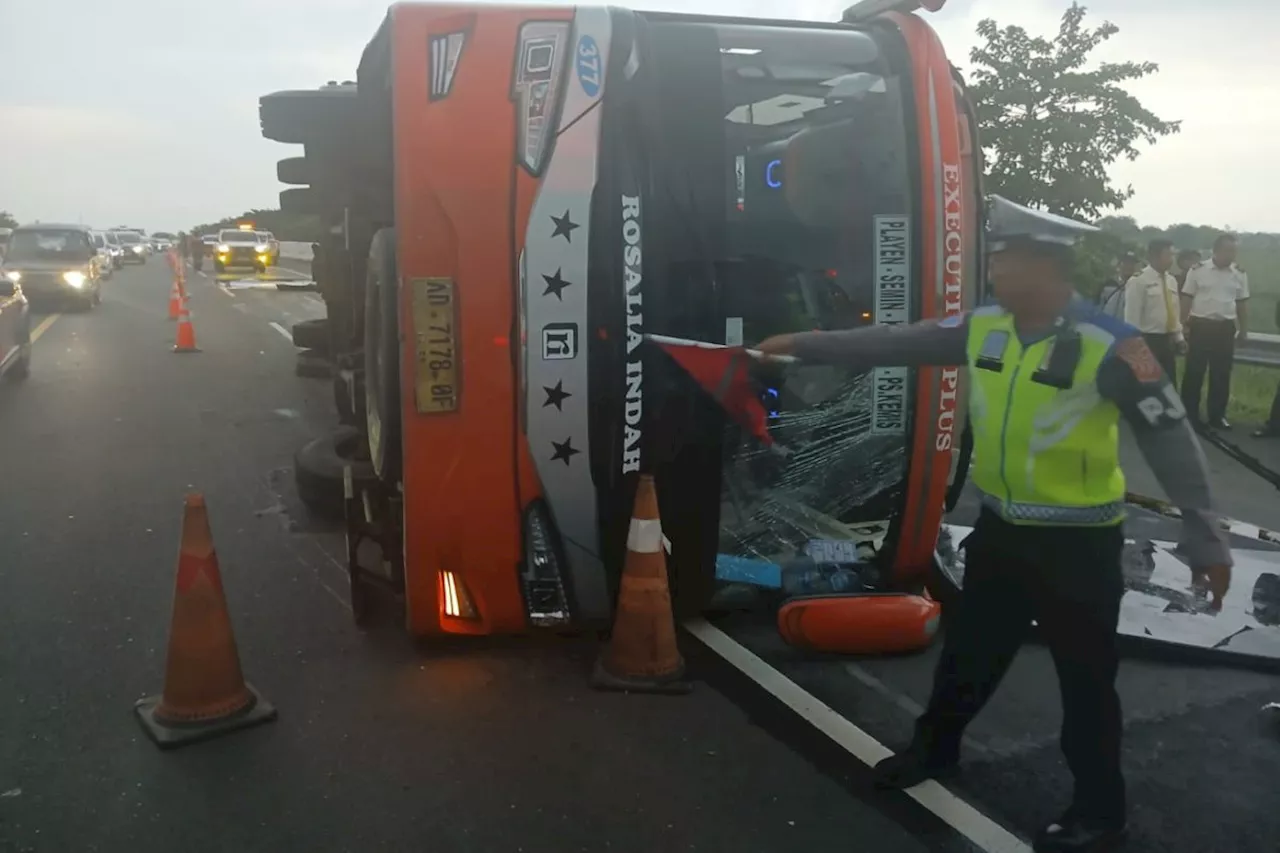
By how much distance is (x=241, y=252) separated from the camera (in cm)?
4012

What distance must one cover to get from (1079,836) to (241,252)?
40.9m

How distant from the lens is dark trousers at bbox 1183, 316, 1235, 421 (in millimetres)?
10008

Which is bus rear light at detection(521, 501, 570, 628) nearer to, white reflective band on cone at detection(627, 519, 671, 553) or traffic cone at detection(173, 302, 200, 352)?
white reflective band on cone at detection(627, 519, 671, 553)

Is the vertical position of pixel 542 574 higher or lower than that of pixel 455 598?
higher

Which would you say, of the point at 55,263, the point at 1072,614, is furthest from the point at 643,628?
→ the point at 55,263

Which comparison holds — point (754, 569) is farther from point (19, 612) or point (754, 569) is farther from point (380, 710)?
point (19, 612)

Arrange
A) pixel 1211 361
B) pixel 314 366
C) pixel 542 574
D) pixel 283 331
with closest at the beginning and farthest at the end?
pixel 542 574
pixel 314 366
pixel 1211 361
pixel 283 331

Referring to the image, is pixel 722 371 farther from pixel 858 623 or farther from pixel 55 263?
pixel 55 263

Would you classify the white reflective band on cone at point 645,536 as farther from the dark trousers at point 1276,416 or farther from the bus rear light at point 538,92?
the dark trousers at point 1276,416

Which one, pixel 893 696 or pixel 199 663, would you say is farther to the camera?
pixel 893 696

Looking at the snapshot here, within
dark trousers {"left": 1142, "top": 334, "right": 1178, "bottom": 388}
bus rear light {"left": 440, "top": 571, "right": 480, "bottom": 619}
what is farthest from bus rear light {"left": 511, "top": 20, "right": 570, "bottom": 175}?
dark trousers {"left": 1142, "top": 334, "right": 1178, "bottom": 388}

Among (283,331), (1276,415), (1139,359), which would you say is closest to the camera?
(1139,359)

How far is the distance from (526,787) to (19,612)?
289 cm


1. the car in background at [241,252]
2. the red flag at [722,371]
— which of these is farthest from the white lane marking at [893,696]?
the car in background at [241,252]
